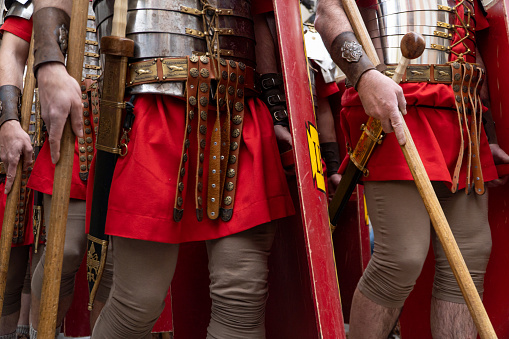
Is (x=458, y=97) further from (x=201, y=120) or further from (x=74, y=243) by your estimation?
(x=74, y=243)

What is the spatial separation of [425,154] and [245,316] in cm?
90

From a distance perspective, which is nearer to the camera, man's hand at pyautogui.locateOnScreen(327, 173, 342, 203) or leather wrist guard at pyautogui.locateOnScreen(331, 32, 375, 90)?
leather wrist guard at pyautogui.locateOnScreen(331, 32, 375, 90)

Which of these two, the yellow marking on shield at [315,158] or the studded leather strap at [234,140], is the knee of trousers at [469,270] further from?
the studded leather strap at [234,140]

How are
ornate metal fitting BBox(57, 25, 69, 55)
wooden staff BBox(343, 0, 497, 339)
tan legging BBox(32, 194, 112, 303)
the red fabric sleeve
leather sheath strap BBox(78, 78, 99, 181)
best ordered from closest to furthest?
wooden staff BBox(343, 0, 497, 339), ornate metal fitting BBox(57, 25, 69, 55), the red fabric sleeve, tan legging BBox(32, 194, 112, 303), leather sheath strap BBox(78, 78, 99, 181)

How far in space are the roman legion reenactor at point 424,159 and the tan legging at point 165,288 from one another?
1.71ft

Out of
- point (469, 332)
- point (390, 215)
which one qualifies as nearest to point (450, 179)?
point (390, 215)

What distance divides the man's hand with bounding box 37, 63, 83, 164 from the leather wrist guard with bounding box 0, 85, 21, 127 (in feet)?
2.23

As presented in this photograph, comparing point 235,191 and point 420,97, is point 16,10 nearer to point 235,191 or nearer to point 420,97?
point 235,191

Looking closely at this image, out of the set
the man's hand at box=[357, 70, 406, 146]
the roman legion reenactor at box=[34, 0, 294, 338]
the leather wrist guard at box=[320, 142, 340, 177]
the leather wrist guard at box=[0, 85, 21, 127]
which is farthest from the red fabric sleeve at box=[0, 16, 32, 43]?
the leather wrist guard at box=[320, 142, 340, 177]

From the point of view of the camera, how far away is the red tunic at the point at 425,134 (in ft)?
6.84

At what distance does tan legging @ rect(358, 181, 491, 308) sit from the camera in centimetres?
205

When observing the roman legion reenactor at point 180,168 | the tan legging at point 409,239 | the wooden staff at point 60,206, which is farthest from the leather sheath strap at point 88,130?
the tan legging at point 409,239

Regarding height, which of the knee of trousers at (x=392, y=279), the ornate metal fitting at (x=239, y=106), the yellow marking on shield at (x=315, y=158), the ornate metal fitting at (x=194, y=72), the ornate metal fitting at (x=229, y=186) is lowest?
the knee of trousers at (x=392, y=279)

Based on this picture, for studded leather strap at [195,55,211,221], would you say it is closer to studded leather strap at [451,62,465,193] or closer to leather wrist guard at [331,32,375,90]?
leather wrist guard at [331,32,375,90]
